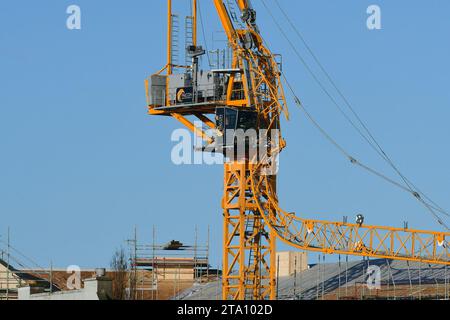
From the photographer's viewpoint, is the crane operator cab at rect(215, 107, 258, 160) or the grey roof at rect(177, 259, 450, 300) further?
the grey roof at rect(177, 259, 450, 300)

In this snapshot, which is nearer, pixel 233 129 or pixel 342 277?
pixel 233 129

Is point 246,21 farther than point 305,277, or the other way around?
point 305,277

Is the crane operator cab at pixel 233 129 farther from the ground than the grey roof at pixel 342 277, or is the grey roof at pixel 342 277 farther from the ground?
the crane operator cab at pixel 233 129

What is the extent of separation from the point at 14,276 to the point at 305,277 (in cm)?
2524

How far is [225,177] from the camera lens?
112438 millimetres

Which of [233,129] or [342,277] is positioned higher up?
[233,129]

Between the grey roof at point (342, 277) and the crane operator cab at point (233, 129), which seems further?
the grey roof at point (342, 277)

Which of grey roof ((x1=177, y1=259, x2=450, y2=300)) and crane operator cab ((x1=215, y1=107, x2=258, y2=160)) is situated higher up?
crane operator cab ((x1=215, y1=107, x2=258, y2=160))

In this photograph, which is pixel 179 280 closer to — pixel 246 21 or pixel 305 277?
pixel 305 277
